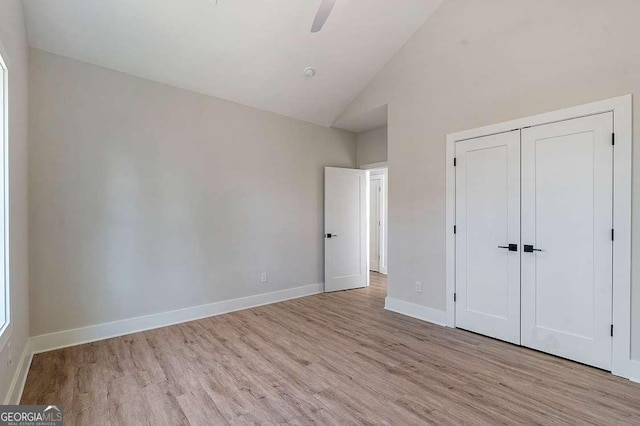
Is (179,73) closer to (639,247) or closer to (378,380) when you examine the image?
(378,380)

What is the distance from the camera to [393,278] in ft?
14.3

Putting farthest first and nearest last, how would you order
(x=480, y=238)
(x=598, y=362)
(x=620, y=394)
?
1. (x=480, y=238)
2. (x=598, y=362)
3. (x=620, y=394)

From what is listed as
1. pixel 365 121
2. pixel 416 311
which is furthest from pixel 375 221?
pixel 416 311

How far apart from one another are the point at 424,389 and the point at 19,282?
333 cm

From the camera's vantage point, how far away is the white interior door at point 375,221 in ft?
24.5

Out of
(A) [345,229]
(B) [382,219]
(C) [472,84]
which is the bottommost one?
(A) [345,229]

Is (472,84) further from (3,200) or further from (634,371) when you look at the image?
(3,200)

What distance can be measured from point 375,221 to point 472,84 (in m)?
4.38

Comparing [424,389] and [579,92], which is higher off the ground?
[579,92]

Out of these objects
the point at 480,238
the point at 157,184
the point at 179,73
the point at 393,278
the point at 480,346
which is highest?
the point at 179,73

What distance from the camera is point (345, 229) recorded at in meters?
5.60

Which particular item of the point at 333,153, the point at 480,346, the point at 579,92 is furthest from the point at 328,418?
the point at 333,153

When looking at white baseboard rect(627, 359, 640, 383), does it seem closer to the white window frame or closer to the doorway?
the white window frame

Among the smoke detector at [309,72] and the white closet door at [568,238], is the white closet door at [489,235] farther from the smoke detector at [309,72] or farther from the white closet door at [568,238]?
the smoke detector at [309,72]
